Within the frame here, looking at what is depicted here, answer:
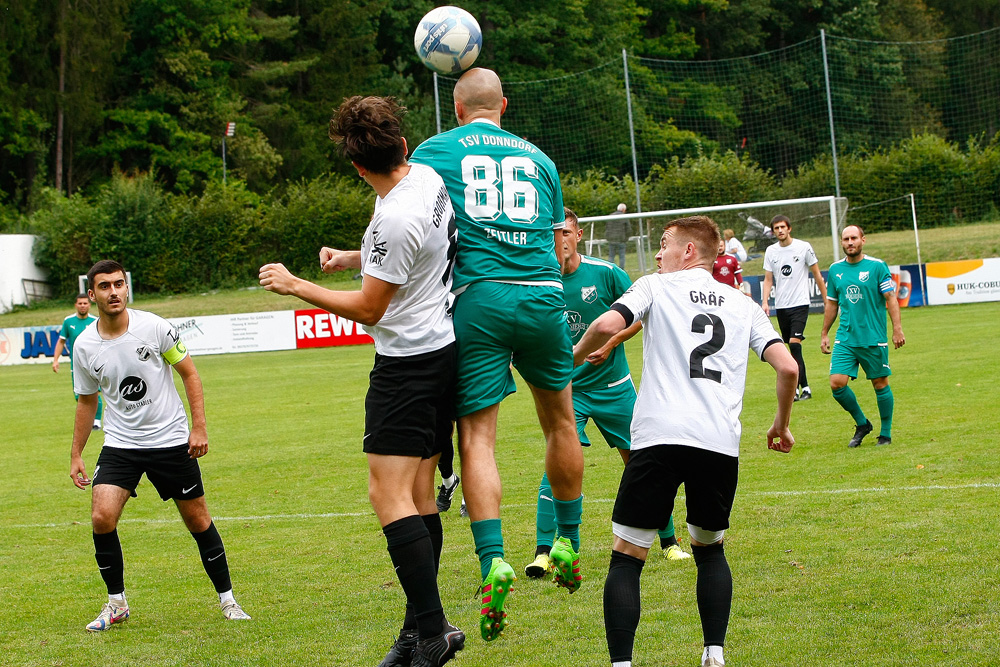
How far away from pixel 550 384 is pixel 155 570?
3.83m

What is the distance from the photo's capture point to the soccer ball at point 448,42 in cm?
533

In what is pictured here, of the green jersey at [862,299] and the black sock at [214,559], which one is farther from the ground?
the green jersey at [862,299]

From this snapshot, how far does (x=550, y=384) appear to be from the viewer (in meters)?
4.96

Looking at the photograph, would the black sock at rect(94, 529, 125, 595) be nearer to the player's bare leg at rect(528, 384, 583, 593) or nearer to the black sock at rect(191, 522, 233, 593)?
the black sock at rect(191, 522, 233, 593)

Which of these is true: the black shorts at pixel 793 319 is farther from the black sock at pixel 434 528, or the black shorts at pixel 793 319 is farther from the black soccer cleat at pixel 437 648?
the black soccer cleat at pixel 437 648

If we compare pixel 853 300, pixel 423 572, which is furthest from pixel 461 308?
pixel 853 300

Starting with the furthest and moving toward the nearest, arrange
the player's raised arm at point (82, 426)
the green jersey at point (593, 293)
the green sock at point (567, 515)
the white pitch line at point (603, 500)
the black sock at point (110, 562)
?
the white pitch line at point (603, 500)
the green jersey at point (593, 293)
the player's raised arm at point (82, 426)
the black sock at point (110, 562)
the green sock at point (567, 515)

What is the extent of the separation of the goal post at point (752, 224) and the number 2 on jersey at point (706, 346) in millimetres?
20984

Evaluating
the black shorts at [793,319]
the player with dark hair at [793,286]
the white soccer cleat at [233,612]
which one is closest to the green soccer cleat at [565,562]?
the white soccer cleat at [233,612]

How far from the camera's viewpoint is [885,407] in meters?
10.1

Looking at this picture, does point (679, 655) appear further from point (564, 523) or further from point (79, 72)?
point (79, 72)

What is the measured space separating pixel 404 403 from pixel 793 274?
1069cm

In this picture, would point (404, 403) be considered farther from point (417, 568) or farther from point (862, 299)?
point (862, 299)

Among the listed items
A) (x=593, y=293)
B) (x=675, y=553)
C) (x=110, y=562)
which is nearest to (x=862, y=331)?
(x=593, y=293)
